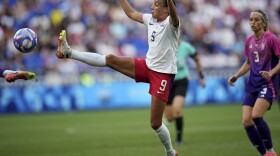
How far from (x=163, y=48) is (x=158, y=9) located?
2.32 ft

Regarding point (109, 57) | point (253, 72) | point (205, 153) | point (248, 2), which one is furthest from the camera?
point (248, 2)

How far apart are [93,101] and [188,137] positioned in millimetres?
9911

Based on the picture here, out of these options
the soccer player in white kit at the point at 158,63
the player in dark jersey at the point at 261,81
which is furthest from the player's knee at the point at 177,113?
the soccer player in white kit at the point at 158,63

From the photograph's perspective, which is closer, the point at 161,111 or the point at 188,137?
the point at 161,111

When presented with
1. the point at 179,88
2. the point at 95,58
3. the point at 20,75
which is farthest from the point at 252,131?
the point at 179,88

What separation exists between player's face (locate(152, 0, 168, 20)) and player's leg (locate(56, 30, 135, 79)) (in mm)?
901

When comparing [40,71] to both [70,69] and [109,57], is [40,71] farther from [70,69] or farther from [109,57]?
[109,57]

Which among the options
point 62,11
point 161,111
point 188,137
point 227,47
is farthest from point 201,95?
point 161,111

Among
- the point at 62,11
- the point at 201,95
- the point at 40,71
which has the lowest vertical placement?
the point at 201,95

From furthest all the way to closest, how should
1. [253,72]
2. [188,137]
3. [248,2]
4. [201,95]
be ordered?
[248,2] < [201,95] < [188,137] < [253,72]

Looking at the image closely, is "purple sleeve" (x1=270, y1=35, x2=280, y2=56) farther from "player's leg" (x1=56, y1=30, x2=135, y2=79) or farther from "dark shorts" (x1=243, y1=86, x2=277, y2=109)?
"player's leg" (x1=56, y1=30, x2=135, y2=79)

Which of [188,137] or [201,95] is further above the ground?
[188,137]

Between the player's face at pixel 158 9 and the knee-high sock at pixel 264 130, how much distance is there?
2550mm

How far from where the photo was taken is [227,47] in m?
29.4
